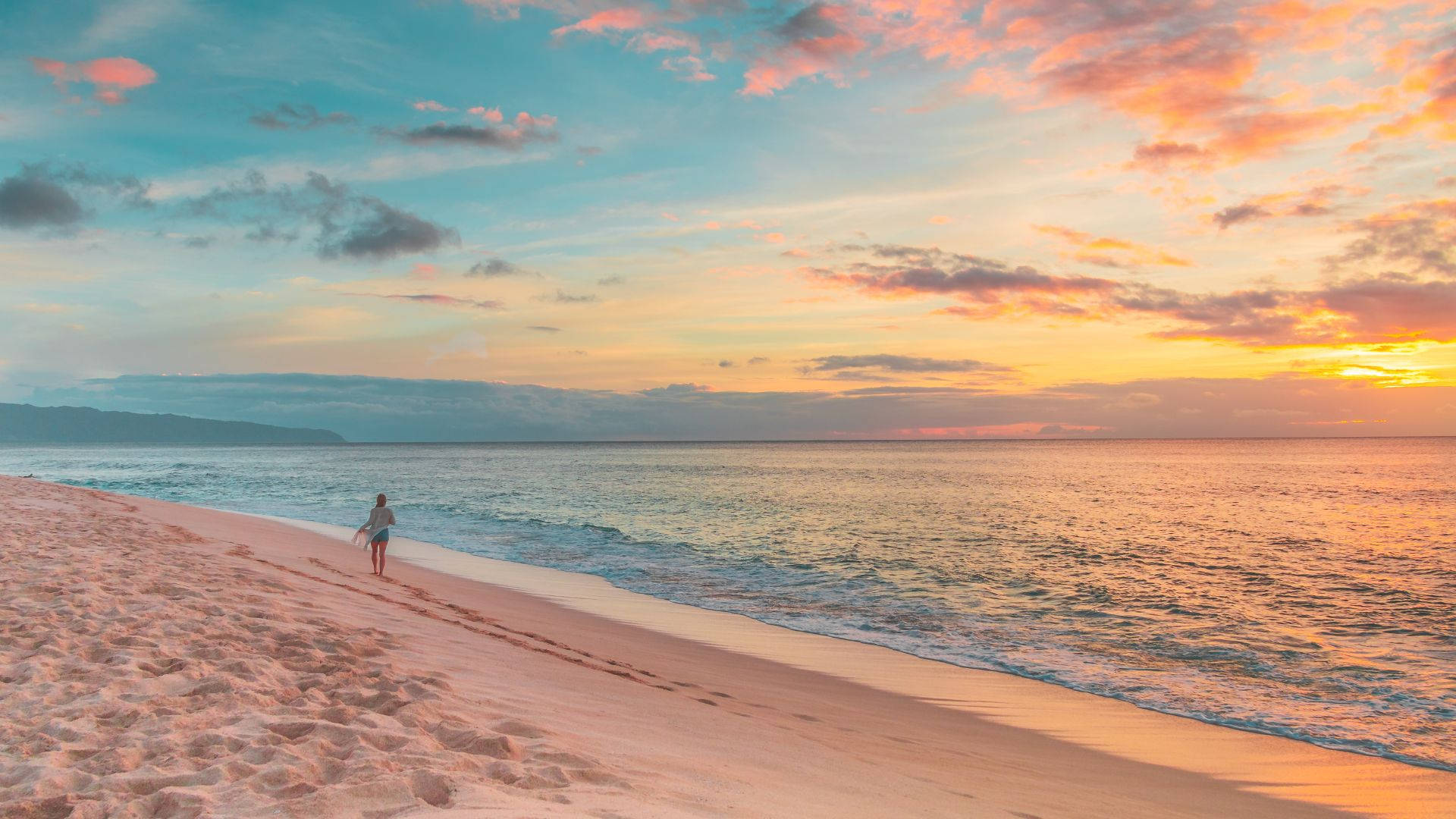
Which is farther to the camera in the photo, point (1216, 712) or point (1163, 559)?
point (1163, 559)

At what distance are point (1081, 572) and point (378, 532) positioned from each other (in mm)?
19028

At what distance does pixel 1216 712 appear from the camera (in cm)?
1041

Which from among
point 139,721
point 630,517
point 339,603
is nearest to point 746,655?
point 339,603

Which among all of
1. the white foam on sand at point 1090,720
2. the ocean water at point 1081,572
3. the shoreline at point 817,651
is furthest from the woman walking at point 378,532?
the ocean water at point 1081,572

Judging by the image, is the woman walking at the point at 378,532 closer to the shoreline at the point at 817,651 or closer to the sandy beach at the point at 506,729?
the shoreline at the point at 817,651

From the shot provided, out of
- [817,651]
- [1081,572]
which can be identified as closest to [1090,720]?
[817,651]

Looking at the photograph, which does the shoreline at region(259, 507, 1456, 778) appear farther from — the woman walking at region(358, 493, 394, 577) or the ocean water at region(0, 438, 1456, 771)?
the woman walking at region(358, 493, 394, 577)

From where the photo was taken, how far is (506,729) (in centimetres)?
612

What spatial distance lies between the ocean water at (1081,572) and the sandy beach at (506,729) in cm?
217

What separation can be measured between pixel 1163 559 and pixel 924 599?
11.9 metres

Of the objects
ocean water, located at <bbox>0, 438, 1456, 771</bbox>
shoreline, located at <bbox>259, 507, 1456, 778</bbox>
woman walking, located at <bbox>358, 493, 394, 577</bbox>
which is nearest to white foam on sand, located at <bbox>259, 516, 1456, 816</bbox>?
shoreline, located at <bbox>259, 507, 1456, 778</bbox>

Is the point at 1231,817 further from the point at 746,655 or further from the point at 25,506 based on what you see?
the point at 25,506

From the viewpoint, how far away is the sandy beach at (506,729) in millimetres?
4816

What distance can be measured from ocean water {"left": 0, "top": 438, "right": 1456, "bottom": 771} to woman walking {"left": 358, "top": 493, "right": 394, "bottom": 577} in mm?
6292
